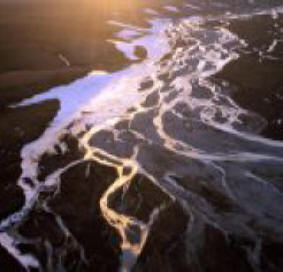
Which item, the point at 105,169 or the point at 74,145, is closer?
the point at 105,169

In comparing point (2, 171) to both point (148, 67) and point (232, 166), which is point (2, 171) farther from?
point (148, 67)

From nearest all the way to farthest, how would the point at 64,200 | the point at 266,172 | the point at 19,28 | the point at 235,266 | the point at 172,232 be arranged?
the point at 235,266
the point at 172,232
the point at 64,200
the point at 266,172
the point at 19,28

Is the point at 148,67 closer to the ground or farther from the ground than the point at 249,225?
closer to the ground

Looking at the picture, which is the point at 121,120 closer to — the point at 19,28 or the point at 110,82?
the point at 110,82

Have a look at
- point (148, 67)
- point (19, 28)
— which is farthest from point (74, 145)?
point (19, 28)

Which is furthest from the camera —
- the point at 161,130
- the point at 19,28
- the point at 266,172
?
the point at 19,28

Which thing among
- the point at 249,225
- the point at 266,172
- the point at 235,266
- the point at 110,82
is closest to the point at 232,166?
the point at 266,172
